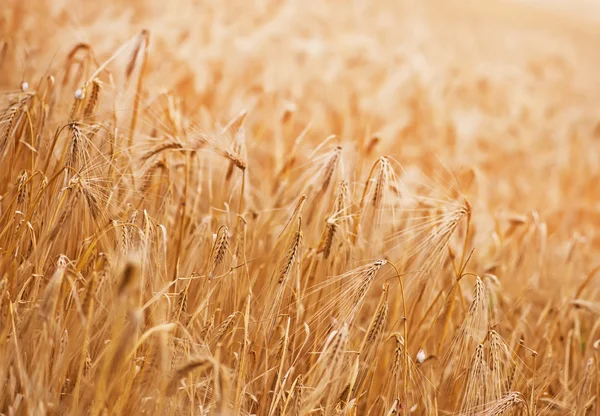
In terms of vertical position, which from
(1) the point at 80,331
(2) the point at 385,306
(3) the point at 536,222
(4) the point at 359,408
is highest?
(3) the point at 536,222

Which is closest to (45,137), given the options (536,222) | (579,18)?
(536,222)

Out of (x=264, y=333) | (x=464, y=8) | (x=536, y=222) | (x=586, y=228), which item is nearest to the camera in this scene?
(x=264, y=333)

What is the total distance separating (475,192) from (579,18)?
9298mm

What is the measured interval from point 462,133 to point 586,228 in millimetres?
797

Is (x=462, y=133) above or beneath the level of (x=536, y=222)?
above

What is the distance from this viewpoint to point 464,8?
7.73 m

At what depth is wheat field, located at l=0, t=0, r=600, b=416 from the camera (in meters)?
1.04

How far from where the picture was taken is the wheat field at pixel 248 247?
1.04 m

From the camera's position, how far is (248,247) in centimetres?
145

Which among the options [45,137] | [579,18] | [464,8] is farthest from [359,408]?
[579,18]

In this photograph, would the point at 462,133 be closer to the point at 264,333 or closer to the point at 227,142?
the point at 227,142

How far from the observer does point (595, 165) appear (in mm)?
3557

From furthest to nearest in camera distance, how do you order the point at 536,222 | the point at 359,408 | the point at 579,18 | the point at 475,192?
the point at 579,18
the point at 475,192
the point at 536,222
the point at 359,408

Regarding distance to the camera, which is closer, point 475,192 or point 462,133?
point 475,192
